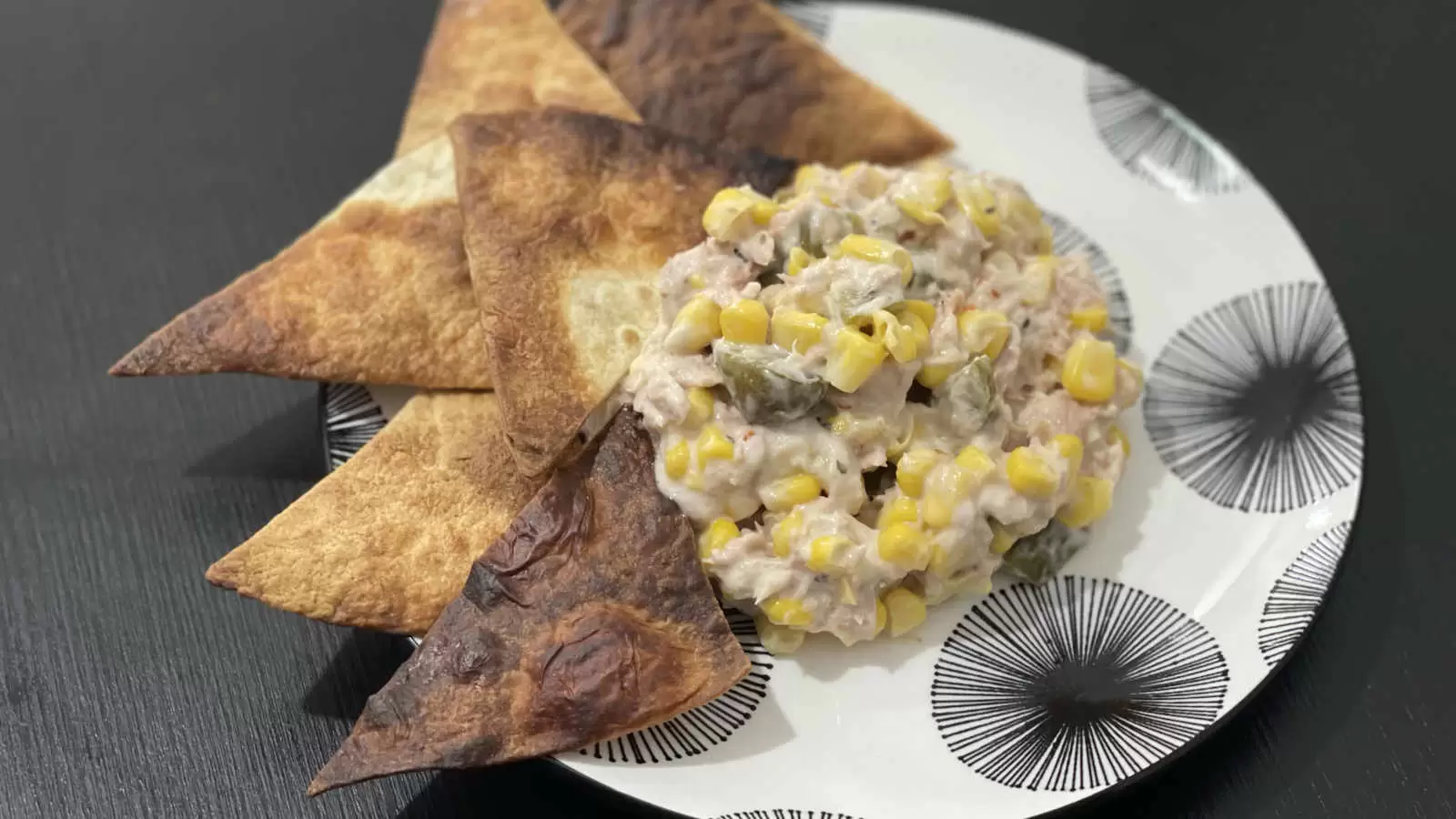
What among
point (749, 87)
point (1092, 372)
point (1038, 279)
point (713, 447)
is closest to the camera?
point (713, 447)

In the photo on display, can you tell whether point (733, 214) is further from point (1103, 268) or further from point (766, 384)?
point (1103, 268)

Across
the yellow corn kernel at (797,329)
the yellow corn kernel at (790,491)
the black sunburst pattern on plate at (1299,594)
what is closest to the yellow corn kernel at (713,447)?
the yellow corn kernel at (790,491)

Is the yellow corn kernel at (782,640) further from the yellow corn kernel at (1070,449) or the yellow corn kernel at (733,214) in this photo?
the yellow corn kernel at (733,214)

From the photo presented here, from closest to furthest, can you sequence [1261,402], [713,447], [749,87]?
1. [713,447]
2. [1261,402]
3. [749,87]

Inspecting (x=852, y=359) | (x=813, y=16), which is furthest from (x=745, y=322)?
(x=813, y=16)

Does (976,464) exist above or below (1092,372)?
below

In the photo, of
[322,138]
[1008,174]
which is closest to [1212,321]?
[1008,174]

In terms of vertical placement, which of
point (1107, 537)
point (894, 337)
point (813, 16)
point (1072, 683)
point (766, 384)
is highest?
point (813, 16)
